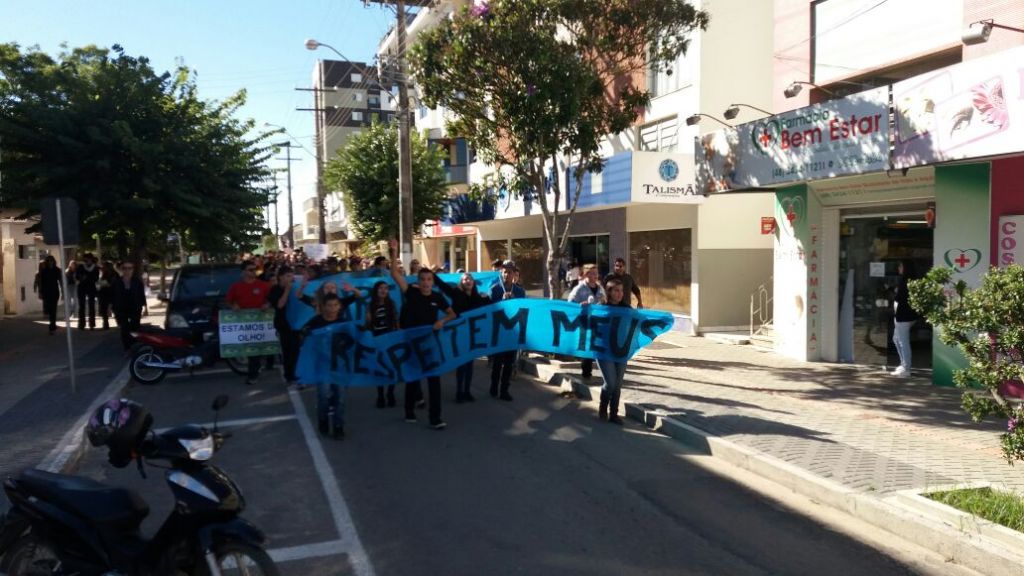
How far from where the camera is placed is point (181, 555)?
3.94 meters

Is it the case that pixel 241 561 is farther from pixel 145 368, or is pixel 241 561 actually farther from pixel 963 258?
pixel 963 258

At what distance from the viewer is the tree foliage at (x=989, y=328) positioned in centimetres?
552

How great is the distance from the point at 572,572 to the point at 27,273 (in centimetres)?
2576

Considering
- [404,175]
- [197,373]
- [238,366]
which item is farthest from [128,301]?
[404,175]

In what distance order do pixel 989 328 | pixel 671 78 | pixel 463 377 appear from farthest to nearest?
pixel 671 78 → pixel 463 377 → pixel 989 328

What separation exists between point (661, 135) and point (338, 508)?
14.6 metres

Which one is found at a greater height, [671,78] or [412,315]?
[671,78]

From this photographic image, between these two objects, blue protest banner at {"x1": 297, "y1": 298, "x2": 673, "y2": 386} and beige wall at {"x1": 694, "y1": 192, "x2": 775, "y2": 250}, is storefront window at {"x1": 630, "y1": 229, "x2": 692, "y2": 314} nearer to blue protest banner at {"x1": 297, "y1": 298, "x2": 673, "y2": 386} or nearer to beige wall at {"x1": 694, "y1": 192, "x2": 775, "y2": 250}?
beige wall at {"x1": 694, "y1": 192, "x2": 775, "y2": 250}

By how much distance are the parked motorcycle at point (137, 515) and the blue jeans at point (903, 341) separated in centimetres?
1030

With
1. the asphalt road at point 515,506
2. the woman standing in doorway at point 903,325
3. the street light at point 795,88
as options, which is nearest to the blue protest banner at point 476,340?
the asphalt road at point 515,506

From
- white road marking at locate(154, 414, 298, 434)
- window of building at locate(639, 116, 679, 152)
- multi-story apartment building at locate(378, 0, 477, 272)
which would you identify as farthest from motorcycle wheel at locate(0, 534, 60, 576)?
multi-story apartment building at locate(378, 0, 477, 272)

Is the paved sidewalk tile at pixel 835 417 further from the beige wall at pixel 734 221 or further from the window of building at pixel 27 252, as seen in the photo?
the window of building at pixel 27 252

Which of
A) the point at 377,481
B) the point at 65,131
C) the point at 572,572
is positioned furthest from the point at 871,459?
the point at 65,131

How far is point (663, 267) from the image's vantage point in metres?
18.5
